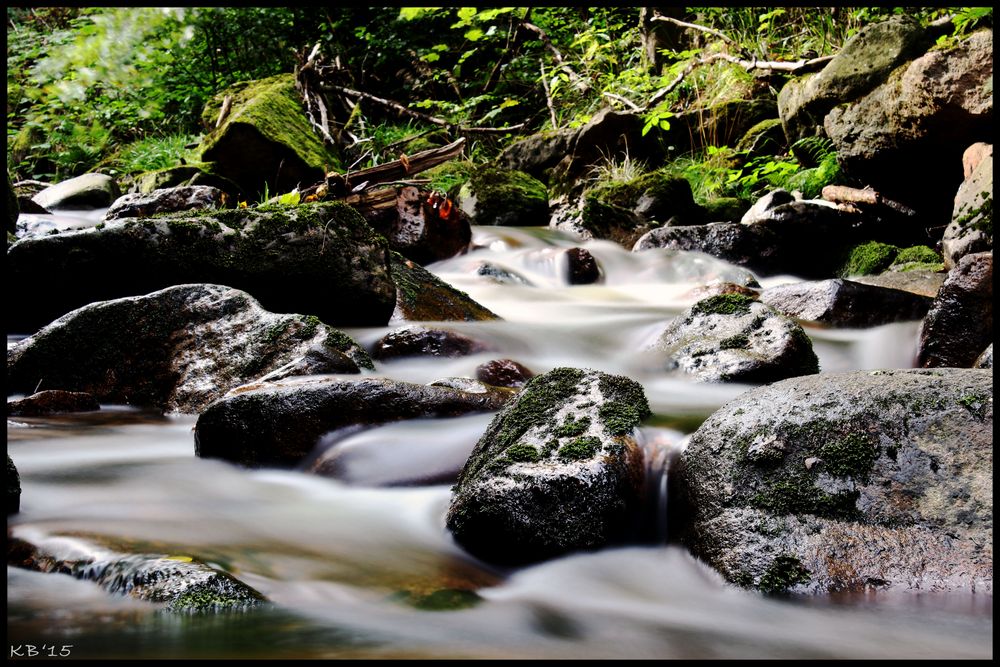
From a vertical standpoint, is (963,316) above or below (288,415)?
above

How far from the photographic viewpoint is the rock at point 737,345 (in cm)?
392

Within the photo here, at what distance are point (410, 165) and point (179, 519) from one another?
5412 millimetres

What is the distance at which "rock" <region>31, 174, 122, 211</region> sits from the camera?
10930 millimetres

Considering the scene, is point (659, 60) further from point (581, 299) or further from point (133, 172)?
point (133, 172)

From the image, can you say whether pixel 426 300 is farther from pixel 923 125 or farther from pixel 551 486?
pixel 923 125

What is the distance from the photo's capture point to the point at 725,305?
14.7 feet

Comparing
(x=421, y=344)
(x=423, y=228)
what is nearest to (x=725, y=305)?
(x=421, y=344)

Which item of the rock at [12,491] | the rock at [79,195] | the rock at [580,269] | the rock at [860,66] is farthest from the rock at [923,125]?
the rock at [79,195]

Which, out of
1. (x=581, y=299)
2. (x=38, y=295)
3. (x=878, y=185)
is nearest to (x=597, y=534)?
(x=38, y=295)

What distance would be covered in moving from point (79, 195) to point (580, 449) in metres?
11.0

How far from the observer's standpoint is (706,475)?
91.7 inches

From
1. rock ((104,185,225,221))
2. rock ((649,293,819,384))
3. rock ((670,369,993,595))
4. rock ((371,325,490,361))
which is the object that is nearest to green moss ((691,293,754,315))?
rock ((649,293,819,384))

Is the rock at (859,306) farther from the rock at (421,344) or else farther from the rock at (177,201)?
the rock at (177,201)

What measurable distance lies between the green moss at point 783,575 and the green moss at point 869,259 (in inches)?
258
